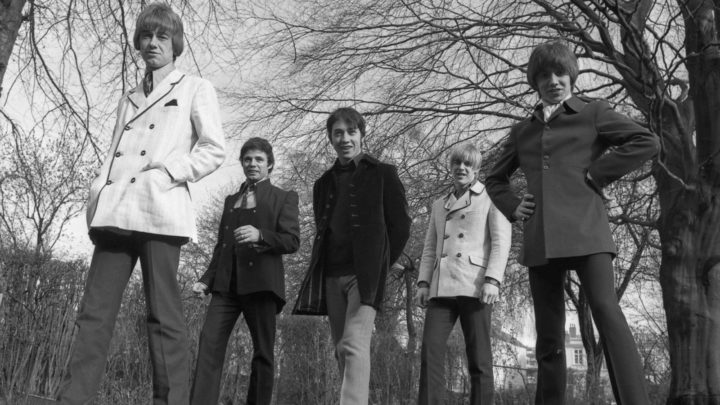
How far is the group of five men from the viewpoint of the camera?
323 cm

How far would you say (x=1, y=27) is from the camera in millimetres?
5062

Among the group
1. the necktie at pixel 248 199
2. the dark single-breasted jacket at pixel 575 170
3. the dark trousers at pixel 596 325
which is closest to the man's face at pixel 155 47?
the necktie at pixel 248 199

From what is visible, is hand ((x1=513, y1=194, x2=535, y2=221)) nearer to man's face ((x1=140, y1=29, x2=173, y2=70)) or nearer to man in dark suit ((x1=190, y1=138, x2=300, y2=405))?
man in dark suit ((x1=190, y1=138, x2=300, y2=405))

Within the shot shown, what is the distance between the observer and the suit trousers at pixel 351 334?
13.7ft

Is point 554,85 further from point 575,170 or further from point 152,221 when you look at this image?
point 152,221

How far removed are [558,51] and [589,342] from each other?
18001 mm

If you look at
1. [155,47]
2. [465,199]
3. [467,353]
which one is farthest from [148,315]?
[465,199]

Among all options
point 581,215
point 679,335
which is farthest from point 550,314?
point 679,335

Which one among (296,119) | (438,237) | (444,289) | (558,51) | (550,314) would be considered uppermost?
(296,119)

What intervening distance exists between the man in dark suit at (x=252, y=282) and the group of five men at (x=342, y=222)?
34 cm

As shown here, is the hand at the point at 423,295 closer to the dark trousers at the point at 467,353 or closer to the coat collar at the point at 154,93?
the dark trousers at the point at 467,353

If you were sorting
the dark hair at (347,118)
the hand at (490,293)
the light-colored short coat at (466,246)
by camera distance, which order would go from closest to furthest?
the dark hair at (347,118) → the hand at (490,293) → the light-colored short coat at (466,246)

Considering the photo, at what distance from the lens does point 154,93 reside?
140 inches

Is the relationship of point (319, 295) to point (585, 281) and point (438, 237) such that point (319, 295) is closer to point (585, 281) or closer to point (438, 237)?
point (438, 237)
